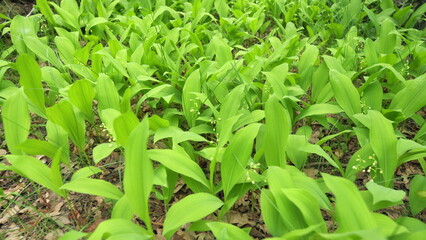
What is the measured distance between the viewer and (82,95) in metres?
2.01

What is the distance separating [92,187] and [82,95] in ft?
2.41

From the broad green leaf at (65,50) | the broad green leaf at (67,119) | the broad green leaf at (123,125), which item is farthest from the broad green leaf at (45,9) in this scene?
the broad green leaf at (123,125)

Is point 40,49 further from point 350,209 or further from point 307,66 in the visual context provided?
point 350,209

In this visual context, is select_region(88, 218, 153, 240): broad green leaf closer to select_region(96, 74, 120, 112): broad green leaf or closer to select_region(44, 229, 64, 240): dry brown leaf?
select_region(44, 229, 64, 240): dry brown leaf

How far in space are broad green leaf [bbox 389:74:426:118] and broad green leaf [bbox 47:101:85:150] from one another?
2120 mm

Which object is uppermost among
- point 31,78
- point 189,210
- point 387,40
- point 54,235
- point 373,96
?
point 387,40

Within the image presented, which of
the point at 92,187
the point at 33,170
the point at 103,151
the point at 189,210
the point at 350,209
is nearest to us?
the point at 350,209

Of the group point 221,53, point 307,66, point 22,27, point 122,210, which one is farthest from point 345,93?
point 22,27

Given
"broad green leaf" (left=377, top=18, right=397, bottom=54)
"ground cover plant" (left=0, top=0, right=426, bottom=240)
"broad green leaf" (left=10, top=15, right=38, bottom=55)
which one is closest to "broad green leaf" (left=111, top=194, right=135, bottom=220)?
"ground cover plant" (left=0, top=0, right=426, bottom=240)

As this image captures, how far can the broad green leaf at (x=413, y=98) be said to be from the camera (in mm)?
2047

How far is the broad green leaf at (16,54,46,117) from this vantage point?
6.46ft

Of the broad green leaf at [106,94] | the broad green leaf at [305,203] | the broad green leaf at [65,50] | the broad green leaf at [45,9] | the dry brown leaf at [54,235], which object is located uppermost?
the broad green leaf at [45,9]

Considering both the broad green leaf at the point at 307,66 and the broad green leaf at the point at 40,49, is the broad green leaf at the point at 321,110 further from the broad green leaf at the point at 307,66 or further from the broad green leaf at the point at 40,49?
the broad green leaf at the point at 40,49

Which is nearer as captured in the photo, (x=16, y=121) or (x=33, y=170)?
(x=33, y=170)
